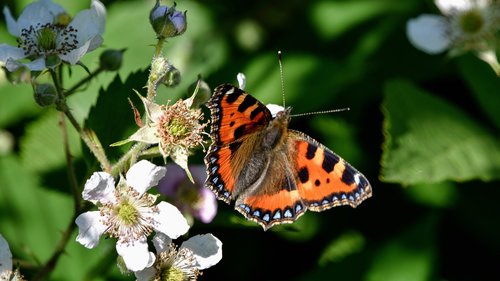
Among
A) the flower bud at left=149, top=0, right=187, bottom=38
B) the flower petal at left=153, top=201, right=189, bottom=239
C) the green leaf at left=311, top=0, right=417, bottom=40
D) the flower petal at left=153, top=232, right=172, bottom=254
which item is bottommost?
the green leaf at left=311, top=0, right=417, bottom=40

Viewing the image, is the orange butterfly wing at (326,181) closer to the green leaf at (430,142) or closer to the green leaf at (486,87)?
the green leaf at (430,142)

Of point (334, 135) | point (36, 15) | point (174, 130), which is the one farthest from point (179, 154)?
point (334, 135)

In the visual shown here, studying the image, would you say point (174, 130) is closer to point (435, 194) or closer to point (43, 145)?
point (43, 145)

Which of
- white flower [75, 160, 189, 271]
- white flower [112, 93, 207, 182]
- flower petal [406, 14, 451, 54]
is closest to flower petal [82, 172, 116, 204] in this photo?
white flower [75, 160, 189, 271]

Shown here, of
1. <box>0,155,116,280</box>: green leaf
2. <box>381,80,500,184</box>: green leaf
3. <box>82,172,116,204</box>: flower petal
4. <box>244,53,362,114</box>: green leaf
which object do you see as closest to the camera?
<box>82,172,116,204</box>: flower petal

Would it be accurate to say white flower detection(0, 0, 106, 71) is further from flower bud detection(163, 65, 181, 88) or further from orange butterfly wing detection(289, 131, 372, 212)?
orange butterfly wing detection(289, 131, 372, 212)
